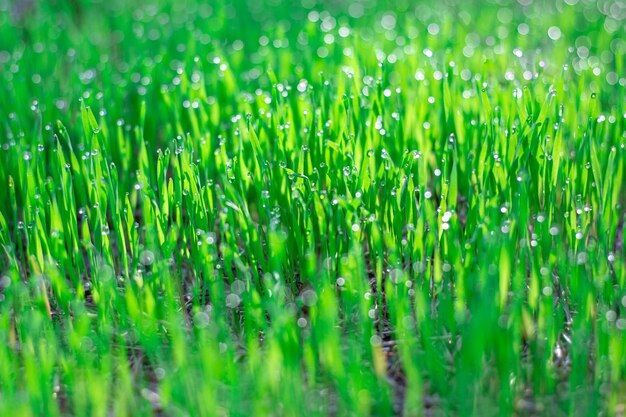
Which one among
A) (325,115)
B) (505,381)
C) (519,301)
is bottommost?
(505,381)

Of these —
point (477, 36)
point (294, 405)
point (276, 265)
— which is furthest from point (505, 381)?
point (477, 36)

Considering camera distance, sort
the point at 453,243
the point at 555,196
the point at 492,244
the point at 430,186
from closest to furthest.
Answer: the point at 492,244 < the point at 453,243 < the point at 555,196 < the point at 430,186

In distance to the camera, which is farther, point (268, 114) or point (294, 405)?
point (268, 114)

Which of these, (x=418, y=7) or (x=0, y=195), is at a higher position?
(x=418, y=7)

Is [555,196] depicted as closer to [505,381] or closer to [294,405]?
[505,381]

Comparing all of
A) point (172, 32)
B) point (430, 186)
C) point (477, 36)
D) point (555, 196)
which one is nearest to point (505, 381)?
point (555, 196)

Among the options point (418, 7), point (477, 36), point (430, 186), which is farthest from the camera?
point (418, 7)

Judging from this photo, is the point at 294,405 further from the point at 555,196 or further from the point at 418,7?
the point at 418,7
